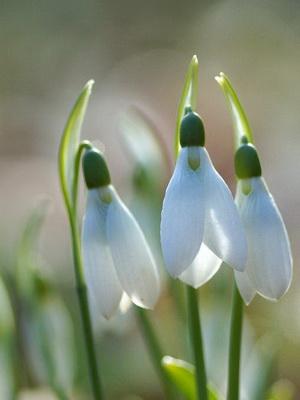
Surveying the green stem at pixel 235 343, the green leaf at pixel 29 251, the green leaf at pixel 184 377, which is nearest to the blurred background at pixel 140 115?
the green leaf at pixel 29 251

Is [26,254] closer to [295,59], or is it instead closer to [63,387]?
[63,387]

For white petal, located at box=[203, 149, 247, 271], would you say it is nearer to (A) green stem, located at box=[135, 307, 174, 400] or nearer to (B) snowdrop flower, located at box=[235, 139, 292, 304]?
(B) snowdrop flower, located at box=[235, 139, 292, 304]

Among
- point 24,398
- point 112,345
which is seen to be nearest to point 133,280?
point 24,398

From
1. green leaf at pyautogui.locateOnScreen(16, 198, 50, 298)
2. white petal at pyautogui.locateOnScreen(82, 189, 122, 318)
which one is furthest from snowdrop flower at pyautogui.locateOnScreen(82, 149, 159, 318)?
green leaf at pyautogui.locateOnScreen(16, 198, 50, 298)

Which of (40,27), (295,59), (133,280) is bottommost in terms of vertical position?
(133,280)

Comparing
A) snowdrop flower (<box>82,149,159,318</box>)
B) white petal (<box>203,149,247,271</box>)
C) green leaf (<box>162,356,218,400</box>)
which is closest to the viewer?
white petal (<box>203,149,247,271</box>)

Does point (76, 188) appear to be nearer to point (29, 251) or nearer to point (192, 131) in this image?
point (192, 131)
